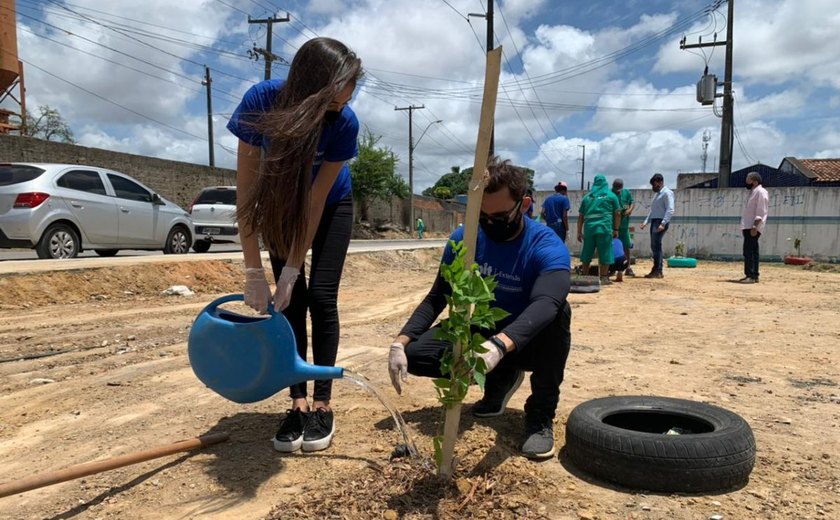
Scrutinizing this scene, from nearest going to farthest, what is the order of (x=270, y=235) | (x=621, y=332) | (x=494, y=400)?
(x=270, y=235) < (x=494, y=400) < (x=621, y=332)

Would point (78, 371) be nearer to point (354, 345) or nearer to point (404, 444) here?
point (354, 345)

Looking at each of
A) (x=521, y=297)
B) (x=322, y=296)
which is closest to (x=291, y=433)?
(x=322, y=296)

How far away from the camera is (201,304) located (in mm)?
6875

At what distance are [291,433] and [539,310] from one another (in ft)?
3.92

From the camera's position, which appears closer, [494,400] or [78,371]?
[494,400]

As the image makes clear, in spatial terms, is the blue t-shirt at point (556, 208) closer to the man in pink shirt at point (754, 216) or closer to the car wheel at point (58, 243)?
the man in pink shirt at point (754, 216)

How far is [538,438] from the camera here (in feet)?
8.18

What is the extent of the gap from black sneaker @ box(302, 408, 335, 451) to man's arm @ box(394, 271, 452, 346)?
519mm

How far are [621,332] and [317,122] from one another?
4.00 meters

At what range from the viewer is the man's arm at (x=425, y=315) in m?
2.45

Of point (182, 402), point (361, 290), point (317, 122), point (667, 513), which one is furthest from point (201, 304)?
point (667, 513)

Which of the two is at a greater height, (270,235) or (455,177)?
(455,177)

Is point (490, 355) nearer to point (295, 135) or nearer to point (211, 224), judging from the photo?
point (295, 135)

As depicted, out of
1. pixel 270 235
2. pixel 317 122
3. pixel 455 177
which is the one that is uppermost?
pixel 455 177
